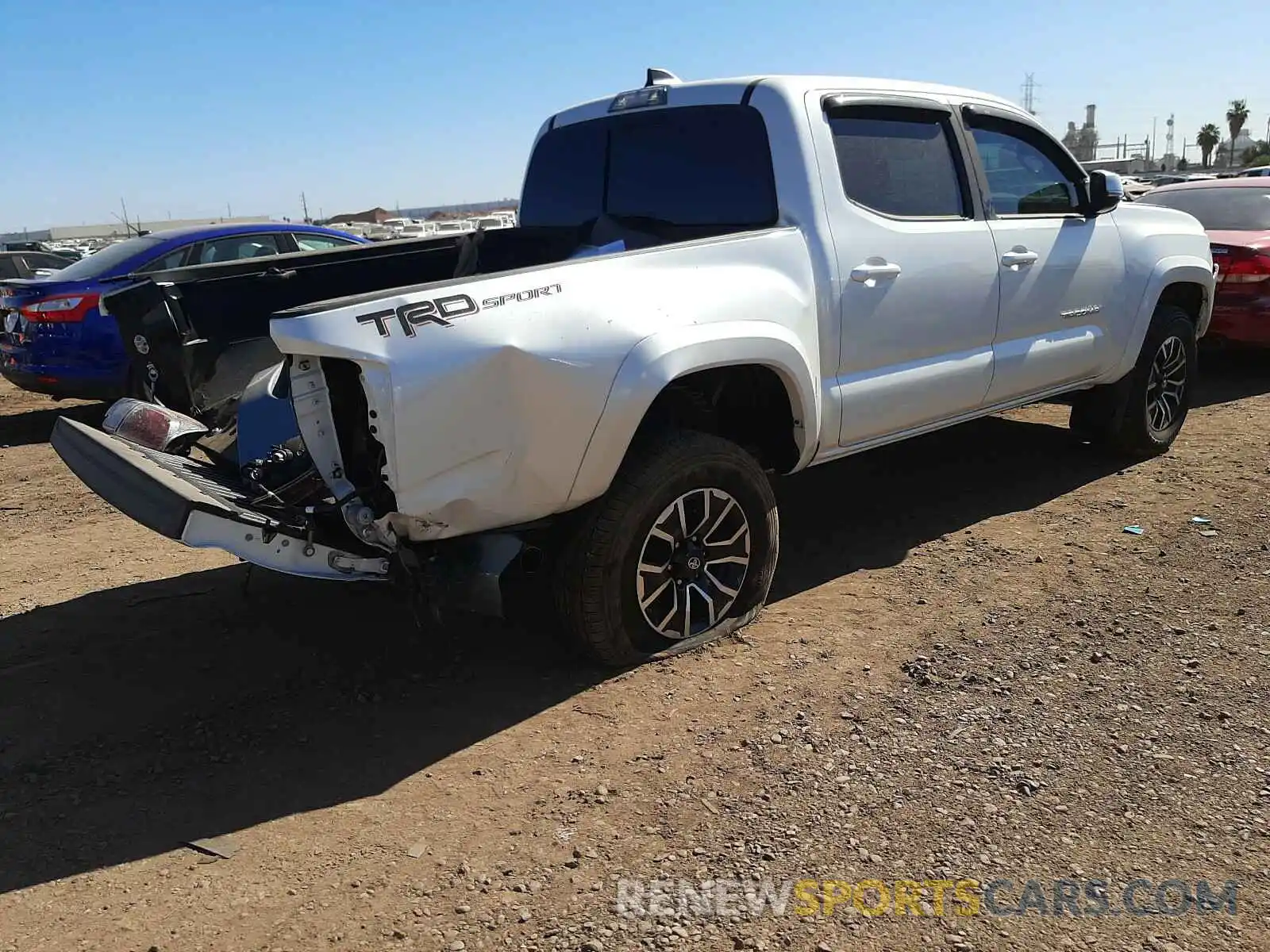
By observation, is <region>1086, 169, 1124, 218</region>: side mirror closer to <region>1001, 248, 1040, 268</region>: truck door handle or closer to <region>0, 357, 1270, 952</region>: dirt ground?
<region>1001, 248, 1040, 268</region>: truck door handle

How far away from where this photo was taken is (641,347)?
135 inches

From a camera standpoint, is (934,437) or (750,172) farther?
(934,437)

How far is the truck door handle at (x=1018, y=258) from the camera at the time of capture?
16.1 ft

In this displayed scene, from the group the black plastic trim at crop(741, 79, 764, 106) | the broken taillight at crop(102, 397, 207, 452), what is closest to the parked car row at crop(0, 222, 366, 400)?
the broken taillight at crop(102, 397, 207, 452)

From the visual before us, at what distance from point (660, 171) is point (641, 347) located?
1.53 m

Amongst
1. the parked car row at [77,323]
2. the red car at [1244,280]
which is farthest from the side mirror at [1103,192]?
the parked car row at [77,323]

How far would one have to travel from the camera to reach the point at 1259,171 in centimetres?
2659

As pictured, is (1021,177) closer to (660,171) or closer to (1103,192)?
(1103,192)

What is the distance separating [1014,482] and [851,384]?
235cm

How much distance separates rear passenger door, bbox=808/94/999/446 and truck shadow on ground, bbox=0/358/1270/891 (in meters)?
0.89

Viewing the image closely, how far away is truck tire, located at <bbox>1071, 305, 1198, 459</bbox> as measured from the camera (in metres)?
6.10

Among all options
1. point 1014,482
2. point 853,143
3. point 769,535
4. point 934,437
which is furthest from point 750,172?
point 934,437

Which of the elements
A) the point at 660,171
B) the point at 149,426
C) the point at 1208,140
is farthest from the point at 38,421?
the point at 1208,140

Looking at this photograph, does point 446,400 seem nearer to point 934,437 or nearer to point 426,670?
point 426,670
